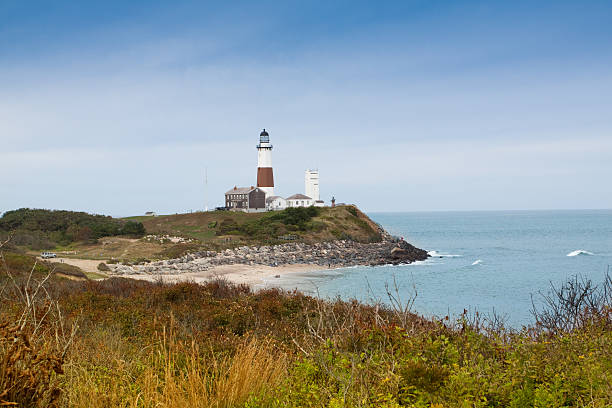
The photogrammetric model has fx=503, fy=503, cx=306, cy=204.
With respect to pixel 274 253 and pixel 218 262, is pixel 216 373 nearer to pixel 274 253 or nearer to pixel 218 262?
pixel 218 262

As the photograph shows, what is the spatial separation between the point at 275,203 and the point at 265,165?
16.9 feet

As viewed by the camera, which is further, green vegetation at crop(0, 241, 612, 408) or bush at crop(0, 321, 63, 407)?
green vegetation at crop(0, 241, 612, 408)

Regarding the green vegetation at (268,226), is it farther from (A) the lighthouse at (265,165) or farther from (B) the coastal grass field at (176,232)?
(A) the lighthouse at (265,165)

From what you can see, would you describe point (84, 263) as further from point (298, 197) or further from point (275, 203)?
point (298, 197)

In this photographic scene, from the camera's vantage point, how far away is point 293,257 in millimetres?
36656

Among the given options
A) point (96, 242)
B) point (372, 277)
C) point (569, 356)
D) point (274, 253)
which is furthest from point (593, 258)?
point (569, 356)

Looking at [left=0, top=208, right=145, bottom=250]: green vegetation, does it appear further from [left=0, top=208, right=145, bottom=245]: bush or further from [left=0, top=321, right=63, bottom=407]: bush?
[left=0, top=321, right=63, bottom=407]: bush

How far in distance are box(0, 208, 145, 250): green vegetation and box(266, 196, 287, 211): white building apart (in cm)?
2317

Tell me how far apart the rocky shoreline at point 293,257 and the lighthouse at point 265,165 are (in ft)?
72.3

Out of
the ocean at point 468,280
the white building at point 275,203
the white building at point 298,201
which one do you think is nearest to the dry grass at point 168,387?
the ocean at point 468,280

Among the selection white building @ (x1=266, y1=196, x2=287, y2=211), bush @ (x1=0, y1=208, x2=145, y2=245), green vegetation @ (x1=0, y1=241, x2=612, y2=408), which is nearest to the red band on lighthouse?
white building @ (x1=266, y1=196, x2=287, y2=211)

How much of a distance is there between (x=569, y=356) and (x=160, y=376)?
391 centimetres

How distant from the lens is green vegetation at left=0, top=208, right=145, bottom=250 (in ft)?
116

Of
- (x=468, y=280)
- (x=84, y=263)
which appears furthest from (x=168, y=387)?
(x=468, y=280)
